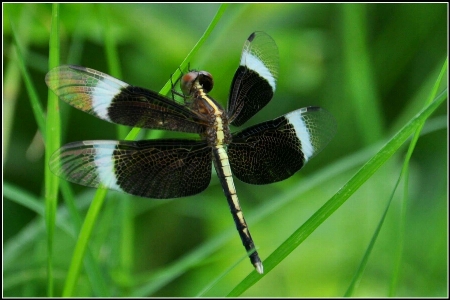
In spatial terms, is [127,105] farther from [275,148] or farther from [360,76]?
[360,76]

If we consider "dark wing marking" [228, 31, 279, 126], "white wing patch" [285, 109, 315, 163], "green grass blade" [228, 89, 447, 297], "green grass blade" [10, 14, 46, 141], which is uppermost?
"green grass blade" [10, 14, 46, 141]

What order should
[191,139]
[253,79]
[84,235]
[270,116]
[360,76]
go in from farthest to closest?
[270,116], [360,76], [253,79], [191,139], [84,235]

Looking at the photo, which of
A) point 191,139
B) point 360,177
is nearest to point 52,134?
point 191,139

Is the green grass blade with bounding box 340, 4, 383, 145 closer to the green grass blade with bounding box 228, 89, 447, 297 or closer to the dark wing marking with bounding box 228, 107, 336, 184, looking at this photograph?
the dark wing marking with bounding box 228, 107, 336, 184

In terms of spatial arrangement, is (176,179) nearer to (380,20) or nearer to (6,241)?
(6,241)

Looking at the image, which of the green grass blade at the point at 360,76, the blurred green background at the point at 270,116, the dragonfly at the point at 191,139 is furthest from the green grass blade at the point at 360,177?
the green grass blade at the point at 360,76

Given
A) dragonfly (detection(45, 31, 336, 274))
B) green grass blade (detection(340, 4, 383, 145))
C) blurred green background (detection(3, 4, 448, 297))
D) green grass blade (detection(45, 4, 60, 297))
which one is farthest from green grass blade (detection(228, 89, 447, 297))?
green grass blade (detection(340, 4, 383, 145))
